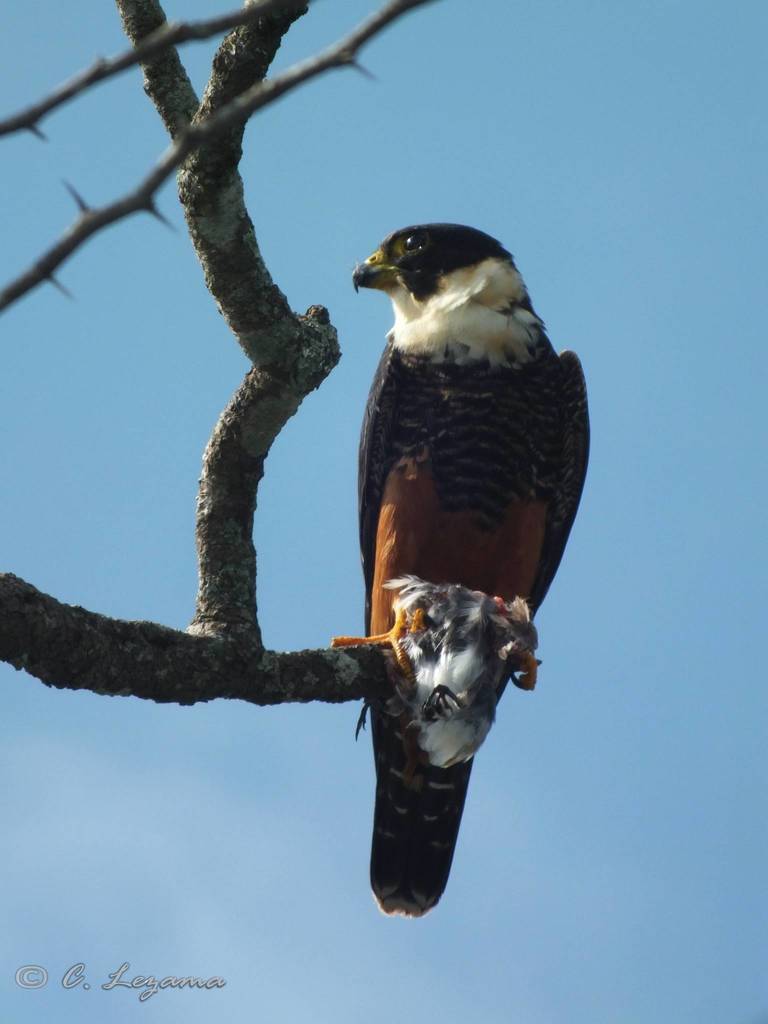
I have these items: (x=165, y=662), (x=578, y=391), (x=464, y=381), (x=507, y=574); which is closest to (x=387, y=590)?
(x=507, y=574)

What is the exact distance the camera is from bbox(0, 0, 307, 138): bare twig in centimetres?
119

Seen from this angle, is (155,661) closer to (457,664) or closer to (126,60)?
(457,664)

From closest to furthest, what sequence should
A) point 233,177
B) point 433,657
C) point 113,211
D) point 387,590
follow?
point 113,211 → point 233,177 → point 433,657 → point 387,590

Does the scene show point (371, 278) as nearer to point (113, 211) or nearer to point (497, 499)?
point (497, 499)

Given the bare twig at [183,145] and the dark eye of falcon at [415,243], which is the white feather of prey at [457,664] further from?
the bare twig at [183,145]

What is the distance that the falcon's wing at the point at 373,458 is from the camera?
4652mm

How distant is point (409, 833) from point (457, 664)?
972 millimetres

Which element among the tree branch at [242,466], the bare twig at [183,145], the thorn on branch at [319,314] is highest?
the thorn on branch at [319,314]

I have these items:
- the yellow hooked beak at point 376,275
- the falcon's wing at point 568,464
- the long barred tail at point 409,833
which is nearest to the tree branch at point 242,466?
the long barred tail at point 409,833

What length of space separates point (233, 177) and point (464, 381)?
1.48 metres

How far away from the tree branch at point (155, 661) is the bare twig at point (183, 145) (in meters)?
1.72

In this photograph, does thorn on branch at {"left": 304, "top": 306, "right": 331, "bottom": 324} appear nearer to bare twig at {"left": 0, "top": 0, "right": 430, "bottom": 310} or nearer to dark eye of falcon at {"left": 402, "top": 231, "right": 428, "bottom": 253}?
dark eye of falcon at {"left": 402, "top": 231, "right": 428, "bottom": 253}

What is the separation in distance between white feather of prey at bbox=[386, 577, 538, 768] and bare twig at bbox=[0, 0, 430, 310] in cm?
274

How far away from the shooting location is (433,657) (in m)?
3.92
